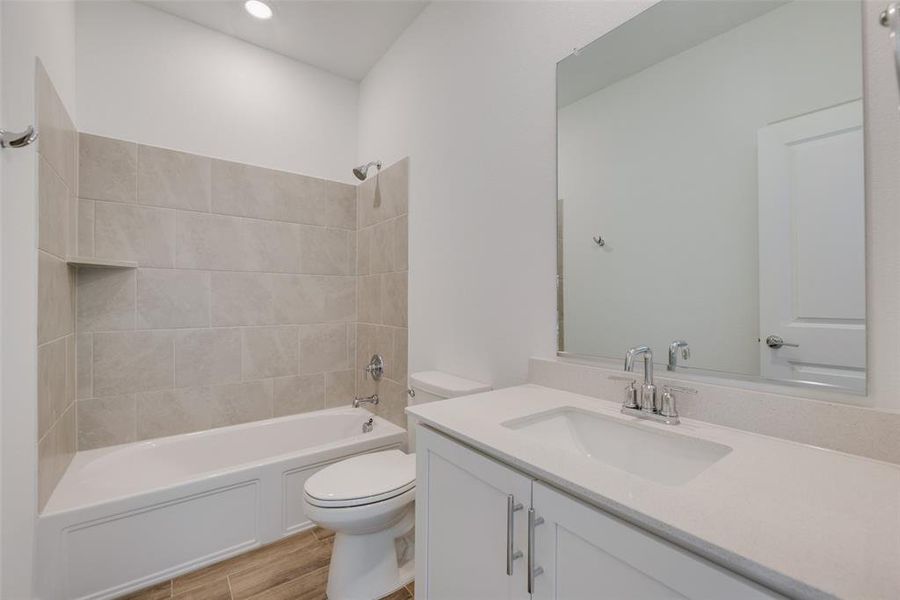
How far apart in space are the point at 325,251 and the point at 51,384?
1.55 m

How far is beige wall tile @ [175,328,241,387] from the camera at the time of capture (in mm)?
2215

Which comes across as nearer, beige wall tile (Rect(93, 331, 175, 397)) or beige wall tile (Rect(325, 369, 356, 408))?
beige wall tile (Rect(93, 331, 175, 397))

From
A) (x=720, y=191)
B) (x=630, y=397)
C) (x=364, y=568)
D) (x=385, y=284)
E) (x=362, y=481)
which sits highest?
(x=720, y=191)

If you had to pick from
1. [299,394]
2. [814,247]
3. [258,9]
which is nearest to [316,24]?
[258,9]

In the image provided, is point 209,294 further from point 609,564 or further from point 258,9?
point 609,564

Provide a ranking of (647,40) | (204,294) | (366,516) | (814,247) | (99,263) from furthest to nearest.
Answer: (204,294), (99,263), (366,516), (647,40), (814,247)

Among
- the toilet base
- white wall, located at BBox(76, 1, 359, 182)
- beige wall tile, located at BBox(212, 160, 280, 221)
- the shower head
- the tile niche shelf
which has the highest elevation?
white wall, located at BBox(76, 1, 359, 182)

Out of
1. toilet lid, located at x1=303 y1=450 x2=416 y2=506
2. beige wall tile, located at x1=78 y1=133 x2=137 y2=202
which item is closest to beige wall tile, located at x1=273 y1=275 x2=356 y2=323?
beige wall tile, located at x1=78 y1=133 x2=137 y2=202

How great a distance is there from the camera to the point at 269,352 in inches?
97.9

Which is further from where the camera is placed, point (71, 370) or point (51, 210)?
point (71, 370)

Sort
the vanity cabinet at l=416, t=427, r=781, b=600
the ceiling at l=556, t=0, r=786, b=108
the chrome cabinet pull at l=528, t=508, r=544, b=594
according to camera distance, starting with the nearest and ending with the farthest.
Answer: the vanity cabinet at l=416, t=427, r=781, b=600 < the chrome cabinet pull at l=528, t=508, r=544, b=594 < the ceiling at l=556, t=0, r=786, b=108

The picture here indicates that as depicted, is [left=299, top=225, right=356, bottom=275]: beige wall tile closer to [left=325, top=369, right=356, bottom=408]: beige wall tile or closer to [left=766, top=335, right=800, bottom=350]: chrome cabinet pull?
[left=325, top=369, right=356, bottom=408]: beige wall tile

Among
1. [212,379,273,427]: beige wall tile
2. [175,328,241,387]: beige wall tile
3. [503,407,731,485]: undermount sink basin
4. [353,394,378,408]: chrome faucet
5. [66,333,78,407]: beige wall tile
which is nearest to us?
[503,407,731,485]: undermount sink basin

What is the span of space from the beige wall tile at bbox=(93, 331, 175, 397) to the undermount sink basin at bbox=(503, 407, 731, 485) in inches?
82.5
